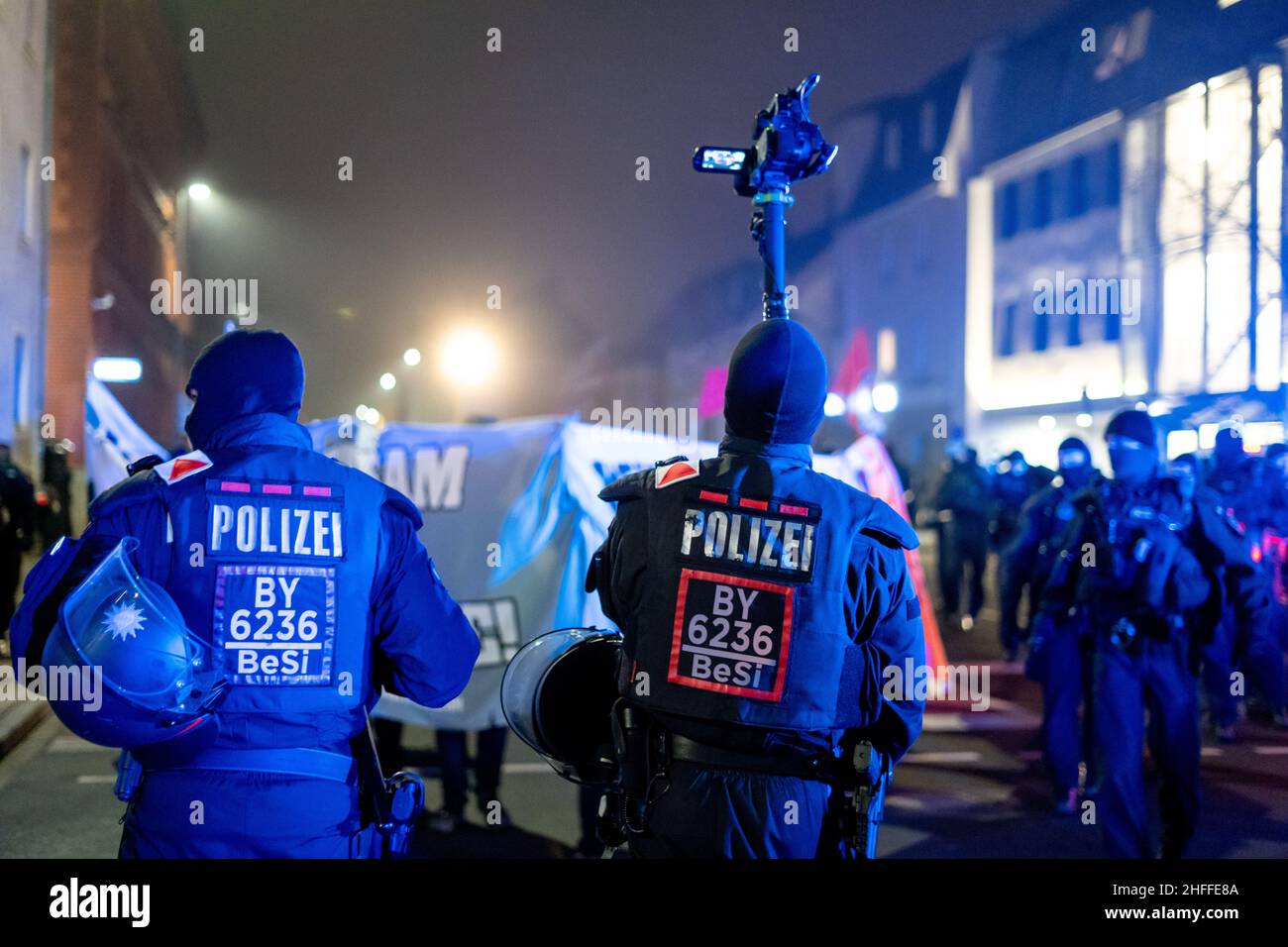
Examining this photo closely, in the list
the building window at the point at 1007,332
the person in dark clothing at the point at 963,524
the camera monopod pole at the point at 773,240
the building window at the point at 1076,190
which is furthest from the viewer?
the building window at the point at 1007,332

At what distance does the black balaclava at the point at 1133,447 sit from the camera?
4.77m

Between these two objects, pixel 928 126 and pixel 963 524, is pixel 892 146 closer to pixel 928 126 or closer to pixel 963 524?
pixel 928 126

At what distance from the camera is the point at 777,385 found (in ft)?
9.12

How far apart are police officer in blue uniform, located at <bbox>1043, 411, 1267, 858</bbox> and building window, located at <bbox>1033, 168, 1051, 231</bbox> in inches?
1099

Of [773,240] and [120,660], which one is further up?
[773,240]

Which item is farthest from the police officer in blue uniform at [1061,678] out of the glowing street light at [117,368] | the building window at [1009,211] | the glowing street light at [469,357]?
the building window at [1009,211]

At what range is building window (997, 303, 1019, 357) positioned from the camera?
103 feet

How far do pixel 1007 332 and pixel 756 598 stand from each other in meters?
31.2

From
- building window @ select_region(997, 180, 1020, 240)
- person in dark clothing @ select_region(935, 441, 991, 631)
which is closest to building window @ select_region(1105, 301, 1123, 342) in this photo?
building window @ select_region(997, 180, 1020, 240)

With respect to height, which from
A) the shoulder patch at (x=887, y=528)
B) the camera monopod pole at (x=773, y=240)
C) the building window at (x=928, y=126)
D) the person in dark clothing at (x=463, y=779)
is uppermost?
the building window at (x=928, y=126)

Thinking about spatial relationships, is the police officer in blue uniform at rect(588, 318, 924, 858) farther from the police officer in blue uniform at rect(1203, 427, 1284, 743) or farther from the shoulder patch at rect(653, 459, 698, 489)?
the police officer in blue uniform at rect(1203, 427, 1284, 743)

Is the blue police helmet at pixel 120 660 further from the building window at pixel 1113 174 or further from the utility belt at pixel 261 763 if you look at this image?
the building window at pixel 1113 174

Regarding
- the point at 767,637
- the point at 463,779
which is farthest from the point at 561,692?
the point at 463,779

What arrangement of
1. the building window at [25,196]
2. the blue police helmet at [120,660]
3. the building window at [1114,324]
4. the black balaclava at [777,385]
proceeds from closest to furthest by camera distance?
1. the blue police helmet at [120,660]
2. the black balaclava at [777,385]
3. the building window at [25,196]
4. the building window at [1114,324]
